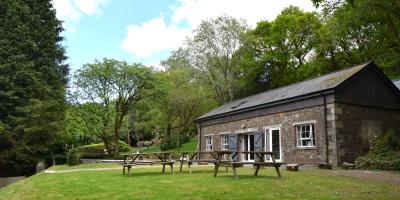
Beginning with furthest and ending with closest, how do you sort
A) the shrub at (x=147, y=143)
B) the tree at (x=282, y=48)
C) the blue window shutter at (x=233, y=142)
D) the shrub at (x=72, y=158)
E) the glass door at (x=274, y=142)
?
the shrub at (x=147, y=143), the tree at (x=282, y=48), the shrub at (x=72, y=158), the blue window shutter at (x=233, y=142), the glass door at (x=274, y=142)

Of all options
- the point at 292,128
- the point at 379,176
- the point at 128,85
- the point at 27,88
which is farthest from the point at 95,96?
the point at 379,176

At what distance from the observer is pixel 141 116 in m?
48.1

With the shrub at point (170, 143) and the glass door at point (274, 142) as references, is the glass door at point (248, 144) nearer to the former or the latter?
the glass door at point (274, 142)

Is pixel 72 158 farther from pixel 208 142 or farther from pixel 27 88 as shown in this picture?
pixel 208 142

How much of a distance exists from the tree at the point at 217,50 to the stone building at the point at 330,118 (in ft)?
58.9

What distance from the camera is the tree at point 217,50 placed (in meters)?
38.7

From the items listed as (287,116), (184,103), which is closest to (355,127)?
(287,116)

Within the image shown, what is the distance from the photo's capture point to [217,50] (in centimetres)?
3925

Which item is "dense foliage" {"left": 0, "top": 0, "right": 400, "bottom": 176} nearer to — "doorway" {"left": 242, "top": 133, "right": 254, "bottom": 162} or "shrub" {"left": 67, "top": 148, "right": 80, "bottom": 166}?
"shrub" {"left": 67, "top": 148, "right": 80, "bottom": 166}

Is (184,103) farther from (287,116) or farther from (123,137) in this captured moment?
(287,116)

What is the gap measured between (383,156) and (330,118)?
275 cm

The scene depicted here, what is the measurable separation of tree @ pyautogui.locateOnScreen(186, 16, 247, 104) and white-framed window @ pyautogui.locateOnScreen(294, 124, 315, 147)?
69.9ft

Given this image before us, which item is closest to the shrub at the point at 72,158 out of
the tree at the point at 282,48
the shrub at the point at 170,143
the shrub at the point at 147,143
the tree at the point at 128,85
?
the tree at the point at 128,85

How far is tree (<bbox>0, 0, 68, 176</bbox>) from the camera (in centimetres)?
2509
